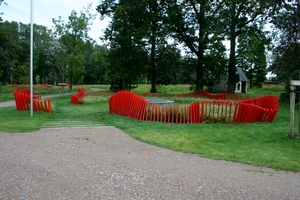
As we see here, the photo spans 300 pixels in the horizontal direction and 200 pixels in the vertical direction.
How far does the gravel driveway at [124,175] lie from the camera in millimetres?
4285

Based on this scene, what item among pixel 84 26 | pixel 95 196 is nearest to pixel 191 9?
pixel 84 26

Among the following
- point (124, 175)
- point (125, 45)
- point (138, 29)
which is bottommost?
point (124, 175)

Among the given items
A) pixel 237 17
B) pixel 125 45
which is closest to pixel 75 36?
pixel 125 45

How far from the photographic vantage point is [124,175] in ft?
16.8

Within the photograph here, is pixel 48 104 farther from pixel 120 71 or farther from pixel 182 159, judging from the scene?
pixel 120 71

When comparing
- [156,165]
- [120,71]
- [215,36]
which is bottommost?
[156,165]

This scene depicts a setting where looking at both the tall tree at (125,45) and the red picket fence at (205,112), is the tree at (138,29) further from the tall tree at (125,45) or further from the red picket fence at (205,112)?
the red picket fence at (205,112)

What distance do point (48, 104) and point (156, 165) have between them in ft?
33.1

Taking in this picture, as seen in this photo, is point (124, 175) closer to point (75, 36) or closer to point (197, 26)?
point (197, 26)

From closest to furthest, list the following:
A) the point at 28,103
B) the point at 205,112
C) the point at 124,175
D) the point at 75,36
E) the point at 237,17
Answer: the point at 124,175
the point at 205,112
the point at 28,103
the point at 237,17
the point at 75,36

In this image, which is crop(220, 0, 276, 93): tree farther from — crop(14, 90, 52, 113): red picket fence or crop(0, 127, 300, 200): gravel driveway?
crop(0, 127, 300, 200): gravel driveway

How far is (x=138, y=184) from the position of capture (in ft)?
15.3

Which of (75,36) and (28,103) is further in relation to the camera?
(75,36)

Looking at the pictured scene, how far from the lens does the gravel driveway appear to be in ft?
14.1
